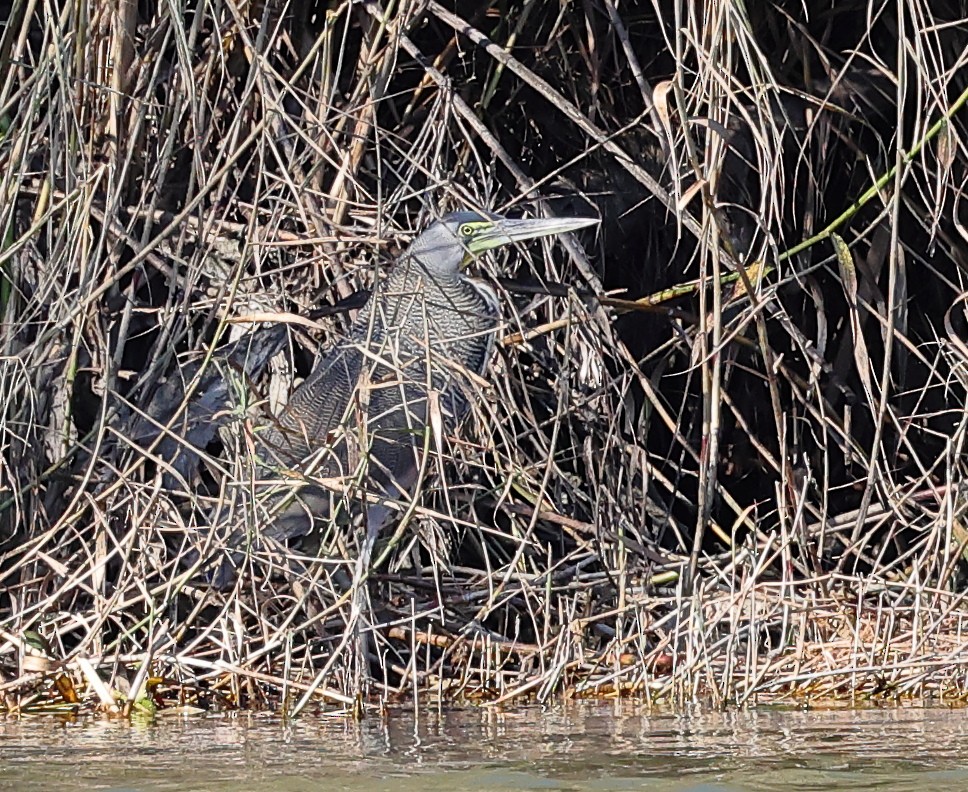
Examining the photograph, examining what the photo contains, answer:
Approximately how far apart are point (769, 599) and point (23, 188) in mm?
2212

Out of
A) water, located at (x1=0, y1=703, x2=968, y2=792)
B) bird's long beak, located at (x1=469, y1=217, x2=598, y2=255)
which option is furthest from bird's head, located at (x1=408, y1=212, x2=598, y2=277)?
water, located at (x1=0, y1=703, x2=968, y2=792)

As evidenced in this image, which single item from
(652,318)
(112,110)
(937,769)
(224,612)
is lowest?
(937,769)

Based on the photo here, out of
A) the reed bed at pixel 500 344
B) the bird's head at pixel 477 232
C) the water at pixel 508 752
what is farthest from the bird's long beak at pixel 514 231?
the water at pixel 508 752

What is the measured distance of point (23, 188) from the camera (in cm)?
452

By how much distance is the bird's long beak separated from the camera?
14.8 feet

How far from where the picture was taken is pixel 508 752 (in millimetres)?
3066

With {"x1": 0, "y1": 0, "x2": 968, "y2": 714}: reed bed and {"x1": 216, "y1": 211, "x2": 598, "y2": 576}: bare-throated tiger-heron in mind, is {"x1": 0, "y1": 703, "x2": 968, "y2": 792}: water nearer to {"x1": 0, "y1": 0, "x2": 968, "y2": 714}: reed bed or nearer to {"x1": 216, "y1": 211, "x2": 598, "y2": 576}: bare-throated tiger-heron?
→ {"x1": 0, "y1": 0, "x2": 968, "y2": 714}: reed bed

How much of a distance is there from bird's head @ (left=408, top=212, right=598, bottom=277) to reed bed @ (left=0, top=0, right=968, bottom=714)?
79 mm

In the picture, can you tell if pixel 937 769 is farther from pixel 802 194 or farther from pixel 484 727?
pixel 802 194

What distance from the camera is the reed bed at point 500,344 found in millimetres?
3871

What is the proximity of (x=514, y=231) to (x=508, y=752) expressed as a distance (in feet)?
5.92

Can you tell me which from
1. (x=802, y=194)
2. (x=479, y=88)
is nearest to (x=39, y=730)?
(x=479, y=88)

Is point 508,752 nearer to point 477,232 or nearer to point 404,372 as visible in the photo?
point 404,372

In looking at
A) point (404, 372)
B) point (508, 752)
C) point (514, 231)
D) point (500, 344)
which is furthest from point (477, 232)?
point (508, 752)
